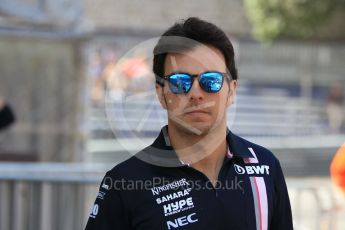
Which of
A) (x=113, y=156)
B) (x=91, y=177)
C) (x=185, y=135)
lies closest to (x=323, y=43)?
(x=113, y=156)

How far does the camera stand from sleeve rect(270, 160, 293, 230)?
8.24ft

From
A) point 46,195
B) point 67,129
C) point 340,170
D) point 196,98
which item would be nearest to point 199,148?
point 196,98

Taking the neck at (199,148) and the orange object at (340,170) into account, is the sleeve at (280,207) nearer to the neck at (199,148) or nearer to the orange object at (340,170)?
the neck at (199,148)

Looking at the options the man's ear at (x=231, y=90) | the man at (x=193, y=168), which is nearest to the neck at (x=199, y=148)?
the man at (x=193, y=168)

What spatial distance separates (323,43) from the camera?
26.9 m

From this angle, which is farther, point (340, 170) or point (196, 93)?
point (340, 170)

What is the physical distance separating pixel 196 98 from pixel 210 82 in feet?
0.24

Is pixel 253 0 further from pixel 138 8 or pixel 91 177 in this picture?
pixel 91 177

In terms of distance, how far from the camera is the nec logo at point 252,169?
8.16ft

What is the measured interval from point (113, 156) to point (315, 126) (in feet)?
22.7

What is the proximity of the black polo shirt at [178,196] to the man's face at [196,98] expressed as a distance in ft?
0.42

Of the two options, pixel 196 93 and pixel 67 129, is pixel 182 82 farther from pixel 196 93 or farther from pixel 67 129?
pixel 67 129

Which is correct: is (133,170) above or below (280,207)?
above

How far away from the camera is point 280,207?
8.30 ft
